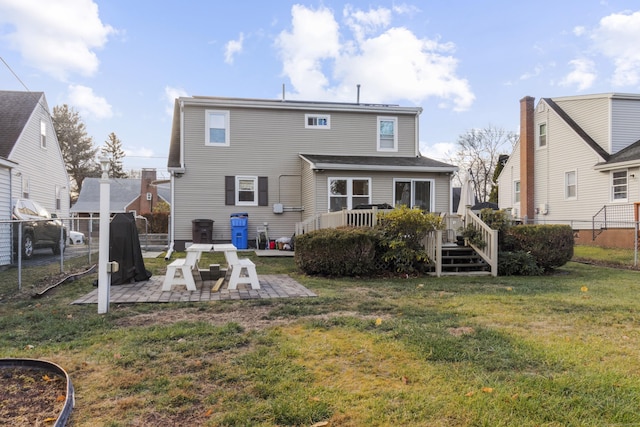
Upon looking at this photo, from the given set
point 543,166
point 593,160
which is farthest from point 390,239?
point 543,166

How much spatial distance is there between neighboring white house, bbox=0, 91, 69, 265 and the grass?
9.16m

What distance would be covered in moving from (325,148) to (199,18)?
653cm

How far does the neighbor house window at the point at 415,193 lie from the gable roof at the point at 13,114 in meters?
13.3

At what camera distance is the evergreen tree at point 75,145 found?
47.0m

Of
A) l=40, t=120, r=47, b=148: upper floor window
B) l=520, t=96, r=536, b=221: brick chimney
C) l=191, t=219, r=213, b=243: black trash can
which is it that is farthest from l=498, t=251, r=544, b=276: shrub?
l=40, t=120, r=47, b=148: upper floor window

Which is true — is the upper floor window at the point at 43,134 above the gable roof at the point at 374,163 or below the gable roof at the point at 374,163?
above

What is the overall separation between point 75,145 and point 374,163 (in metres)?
43.8

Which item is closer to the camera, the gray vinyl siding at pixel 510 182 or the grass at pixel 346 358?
the grass at pixel 346 358

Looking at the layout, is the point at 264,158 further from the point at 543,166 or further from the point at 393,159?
the point at 543,166

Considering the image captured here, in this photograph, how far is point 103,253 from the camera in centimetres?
542

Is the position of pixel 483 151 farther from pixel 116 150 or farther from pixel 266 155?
pixel 116 150

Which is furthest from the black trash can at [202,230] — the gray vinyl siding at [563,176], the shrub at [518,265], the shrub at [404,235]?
the gray vinyl siding at [563,176]

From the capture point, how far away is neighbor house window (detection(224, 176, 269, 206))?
16047mm

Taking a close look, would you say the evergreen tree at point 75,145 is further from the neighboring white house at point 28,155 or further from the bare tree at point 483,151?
the bare tree at point 483,151
